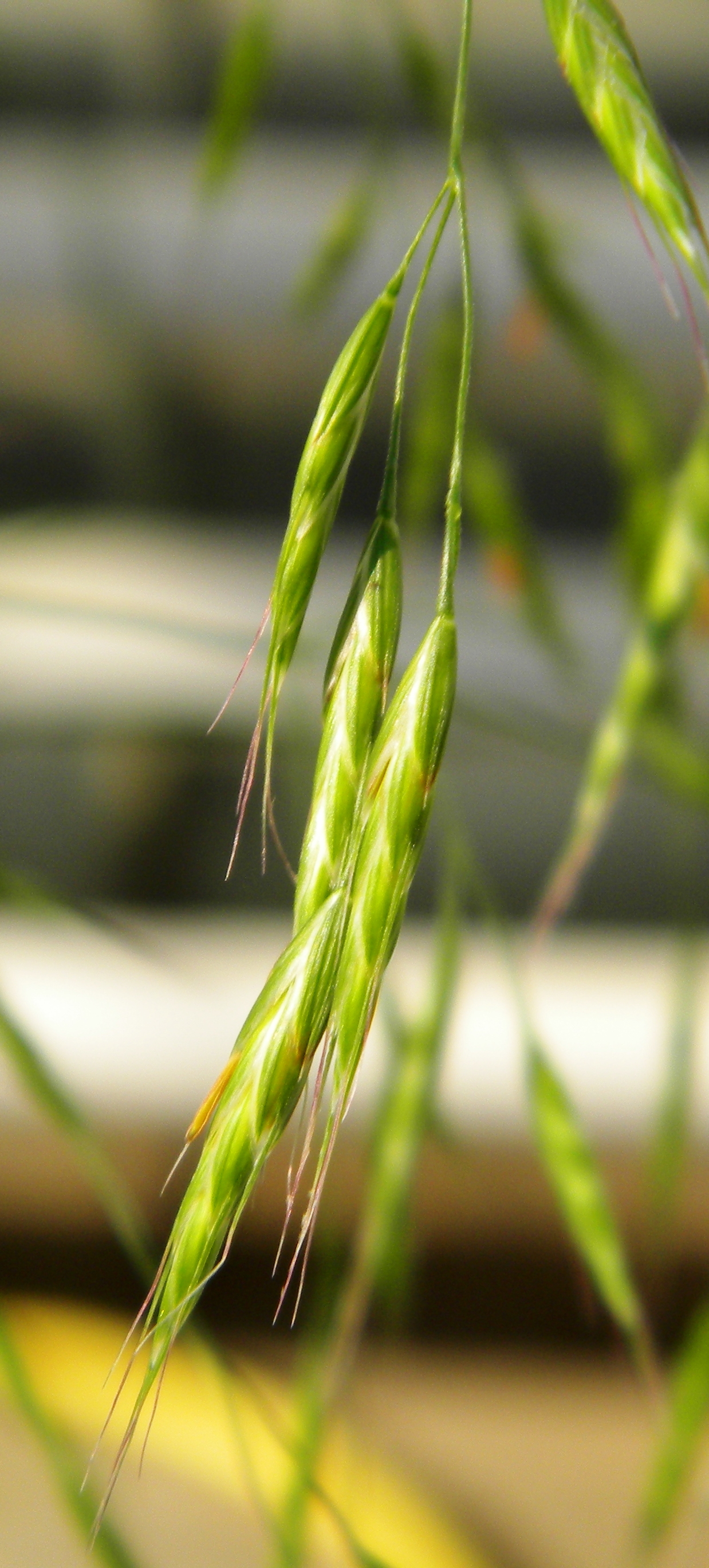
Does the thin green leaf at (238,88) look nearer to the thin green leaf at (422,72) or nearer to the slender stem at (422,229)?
the thin green leaf at (422,72)

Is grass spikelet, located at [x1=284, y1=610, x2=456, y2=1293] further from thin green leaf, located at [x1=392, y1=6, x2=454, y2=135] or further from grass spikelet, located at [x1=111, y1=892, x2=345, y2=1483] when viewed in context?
thin green leaf, located at [x1=392, y1=6, x2=454, y2=135]

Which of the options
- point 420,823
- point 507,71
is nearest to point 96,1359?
point 420,823

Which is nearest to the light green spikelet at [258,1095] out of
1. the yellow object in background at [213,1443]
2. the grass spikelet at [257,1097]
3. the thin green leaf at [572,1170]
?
the grass spikelet at [257,1097]

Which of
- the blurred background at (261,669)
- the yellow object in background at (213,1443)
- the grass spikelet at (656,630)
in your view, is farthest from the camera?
the blurred background at (261,669)

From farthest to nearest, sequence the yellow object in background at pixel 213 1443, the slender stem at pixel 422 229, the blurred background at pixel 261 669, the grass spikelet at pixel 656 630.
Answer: the blurred background at pixel 261 669 < the yellow object in background at pixel 213 1443 < the grass spikelet at pixel 656 630 < the slender stem at pixel 422 229

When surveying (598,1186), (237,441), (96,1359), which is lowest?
(96,1359)

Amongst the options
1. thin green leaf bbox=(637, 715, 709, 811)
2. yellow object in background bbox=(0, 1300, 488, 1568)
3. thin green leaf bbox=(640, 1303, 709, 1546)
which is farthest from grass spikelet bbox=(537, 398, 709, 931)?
yellow object in background bbox=(0, 1300, 488, 1568)

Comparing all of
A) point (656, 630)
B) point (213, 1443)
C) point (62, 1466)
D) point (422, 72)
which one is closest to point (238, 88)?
point (422, 72)

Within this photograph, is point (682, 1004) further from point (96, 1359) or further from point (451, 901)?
point (96, 1359)
